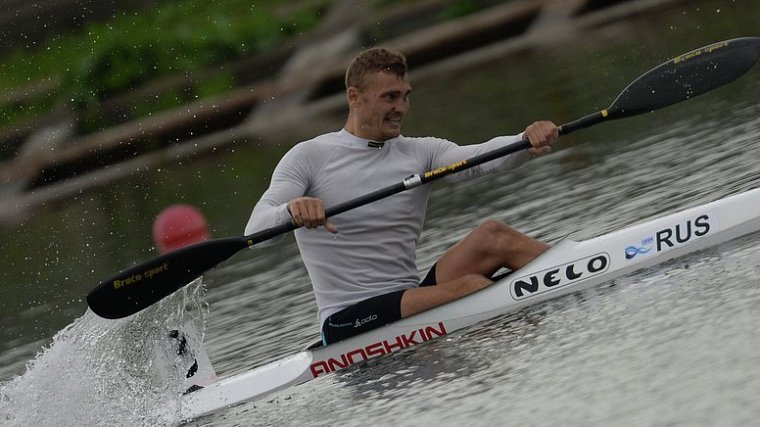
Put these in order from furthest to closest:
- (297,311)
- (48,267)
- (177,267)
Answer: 1. (48,267)
2. (297,311)
3. (177,267)

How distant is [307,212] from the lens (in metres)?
7.83

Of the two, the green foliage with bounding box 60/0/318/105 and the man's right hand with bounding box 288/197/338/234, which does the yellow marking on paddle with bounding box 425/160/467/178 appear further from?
the green foliage with bounding box 60/0/318/105

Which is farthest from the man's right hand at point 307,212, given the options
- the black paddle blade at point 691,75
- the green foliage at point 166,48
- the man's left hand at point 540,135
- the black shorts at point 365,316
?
the green foliage at point 166,48

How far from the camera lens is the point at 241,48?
102 ft

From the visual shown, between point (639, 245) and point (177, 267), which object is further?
point (177, 267)

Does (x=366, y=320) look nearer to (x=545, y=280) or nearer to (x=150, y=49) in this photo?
(x=545, y=280)

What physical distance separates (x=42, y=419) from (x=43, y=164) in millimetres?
19442

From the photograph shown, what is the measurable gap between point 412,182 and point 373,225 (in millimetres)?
307

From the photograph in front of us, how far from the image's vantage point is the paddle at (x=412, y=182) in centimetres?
820

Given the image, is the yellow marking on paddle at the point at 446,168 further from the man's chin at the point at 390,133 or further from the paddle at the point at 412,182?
the man's chin at the point at 390,133

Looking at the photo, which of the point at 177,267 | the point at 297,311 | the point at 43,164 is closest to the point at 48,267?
the point at 297,311

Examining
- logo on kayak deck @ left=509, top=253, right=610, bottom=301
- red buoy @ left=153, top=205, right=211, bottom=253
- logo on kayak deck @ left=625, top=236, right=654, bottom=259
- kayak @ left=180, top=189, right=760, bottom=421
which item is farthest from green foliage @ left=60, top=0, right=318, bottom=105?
logo on kayak deck @ left=625, top=236, right=654, bottom=259

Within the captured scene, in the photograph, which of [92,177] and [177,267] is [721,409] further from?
[92,177]

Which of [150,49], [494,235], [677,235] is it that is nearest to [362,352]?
[494,235]
